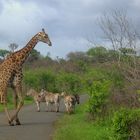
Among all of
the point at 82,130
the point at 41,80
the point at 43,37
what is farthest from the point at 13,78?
the point at 41,80

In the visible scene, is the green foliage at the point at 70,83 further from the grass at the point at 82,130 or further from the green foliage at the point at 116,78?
the grass at the point at 82,130

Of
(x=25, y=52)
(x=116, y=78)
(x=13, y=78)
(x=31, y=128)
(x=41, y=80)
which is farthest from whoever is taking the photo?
(x=41, y=80)

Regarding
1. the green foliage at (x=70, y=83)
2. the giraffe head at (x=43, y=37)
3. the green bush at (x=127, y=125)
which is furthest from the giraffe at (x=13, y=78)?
the green foliage at (x=70, y=83)

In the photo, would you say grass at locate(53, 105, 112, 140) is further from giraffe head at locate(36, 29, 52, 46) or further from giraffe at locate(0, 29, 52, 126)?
giraffe head at locate(36, 29, 52, 46)

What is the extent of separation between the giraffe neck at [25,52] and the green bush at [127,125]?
9.45m

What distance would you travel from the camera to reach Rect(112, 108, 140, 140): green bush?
12664 millimetres

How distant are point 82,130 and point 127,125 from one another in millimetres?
4660

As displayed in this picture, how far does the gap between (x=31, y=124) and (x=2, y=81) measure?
2.07 metres

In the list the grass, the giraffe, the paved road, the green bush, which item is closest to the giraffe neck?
the giraffe

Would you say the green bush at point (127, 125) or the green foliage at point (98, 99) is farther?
the green foliage at point (98, 99)

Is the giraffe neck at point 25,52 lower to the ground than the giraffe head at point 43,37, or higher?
lower

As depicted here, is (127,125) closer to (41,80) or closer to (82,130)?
(82,130)

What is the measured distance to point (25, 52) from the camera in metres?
22.1

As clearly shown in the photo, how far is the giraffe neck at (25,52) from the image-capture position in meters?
21.7
